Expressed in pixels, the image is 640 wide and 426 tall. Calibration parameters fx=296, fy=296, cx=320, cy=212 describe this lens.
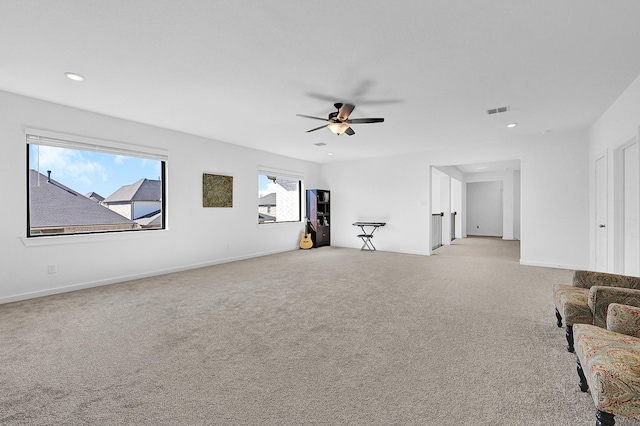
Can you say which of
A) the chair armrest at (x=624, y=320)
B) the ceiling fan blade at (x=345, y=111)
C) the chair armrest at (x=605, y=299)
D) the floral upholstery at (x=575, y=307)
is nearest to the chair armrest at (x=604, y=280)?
the floral upholstery at (x=575, y=307)

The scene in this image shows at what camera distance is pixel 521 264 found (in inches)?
229

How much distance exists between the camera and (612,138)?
13.2ft

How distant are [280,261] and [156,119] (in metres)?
3.46

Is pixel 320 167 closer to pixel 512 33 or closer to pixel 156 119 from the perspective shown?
pixel 156 119

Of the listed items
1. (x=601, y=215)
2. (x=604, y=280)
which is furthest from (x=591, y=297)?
(x=601, y=215)

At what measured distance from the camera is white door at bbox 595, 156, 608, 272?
4.41 meters

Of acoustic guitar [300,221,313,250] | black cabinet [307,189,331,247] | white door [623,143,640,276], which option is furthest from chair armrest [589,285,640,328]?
A: black cabinet [307,189,331,247]

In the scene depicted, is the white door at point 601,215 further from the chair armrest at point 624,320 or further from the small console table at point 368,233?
the small console table at point 368,233

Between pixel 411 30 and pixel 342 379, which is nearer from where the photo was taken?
pixel 342 379

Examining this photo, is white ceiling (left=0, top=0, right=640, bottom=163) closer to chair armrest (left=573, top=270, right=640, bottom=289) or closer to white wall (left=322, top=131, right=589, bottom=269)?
white wall (left=322, top=131, right=589, bottom=269)

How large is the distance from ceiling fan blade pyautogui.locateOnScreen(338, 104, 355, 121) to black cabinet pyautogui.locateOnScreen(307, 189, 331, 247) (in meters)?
4.51

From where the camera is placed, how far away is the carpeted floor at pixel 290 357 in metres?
1.65

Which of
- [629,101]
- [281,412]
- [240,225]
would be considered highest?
[629,101]

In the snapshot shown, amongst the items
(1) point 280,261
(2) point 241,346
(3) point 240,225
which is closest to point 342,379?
(2) point 241,346
